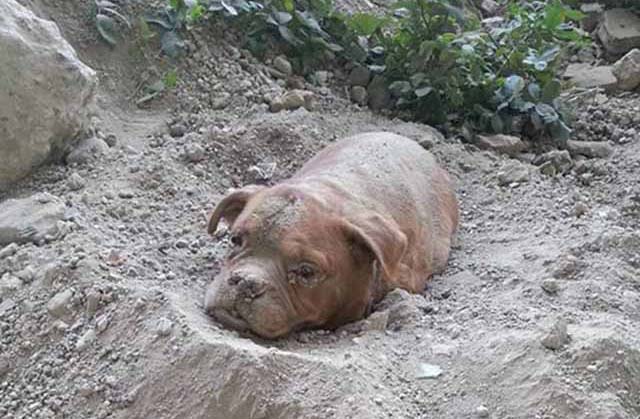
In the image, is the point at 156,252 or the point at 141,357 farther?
the point at 156,252

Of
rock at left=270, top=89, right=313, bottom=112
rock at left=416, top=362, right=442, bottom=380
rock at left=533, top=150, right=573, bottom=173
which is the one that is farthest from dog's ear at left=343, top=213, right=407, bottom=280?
rock at left=533, top=150, right=573, bottom=173

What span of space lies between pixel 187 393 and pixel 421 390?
0.72 meters

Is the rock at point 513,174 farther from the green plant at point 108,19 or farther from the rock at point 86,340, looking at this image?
the rock at point 86,340

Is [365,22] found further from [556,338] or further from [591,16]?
[556,338]

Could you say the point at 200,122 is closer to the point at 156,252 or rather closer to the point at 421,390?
the point at 156,252

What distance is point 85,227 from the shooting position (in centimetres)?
420

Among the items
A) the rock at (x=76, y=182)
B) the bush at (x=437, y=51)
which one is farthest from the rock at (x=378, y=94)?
the rock at (x=76, y=182)

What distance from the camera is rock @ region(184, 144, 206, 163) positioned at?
16.8ft

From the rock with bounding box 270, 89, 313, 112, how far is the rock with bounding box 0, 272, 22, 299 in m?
2.22

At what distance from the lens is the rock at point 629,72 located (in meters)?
6.75

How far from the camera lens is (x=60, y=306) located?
12.2 ft

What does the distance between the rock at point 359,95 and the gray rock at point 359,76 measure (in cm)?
6

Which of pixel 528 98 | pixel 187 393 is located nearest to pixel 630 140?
pixel 528 98

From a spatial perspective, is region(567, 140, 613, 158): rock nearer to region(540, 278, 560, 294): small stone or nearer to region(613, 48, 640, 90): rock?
region(613, 48, 640, 90): rock
